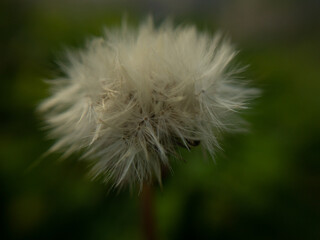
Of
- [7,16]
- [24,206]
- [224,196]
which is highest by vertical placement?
[7,16]

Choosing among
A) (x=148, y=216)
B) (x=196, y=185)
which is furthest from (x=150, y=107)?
(x=196, y=185)

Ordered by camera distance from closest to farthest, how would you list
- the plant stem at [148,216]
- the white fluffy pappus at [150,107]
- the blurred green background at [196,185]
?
the white fluffy pappus at [150,107], the plant stem at [148,216], the blurred green background at [196,185]

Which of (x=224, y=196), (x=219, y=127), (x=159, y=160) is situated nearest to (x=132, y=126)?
(x=159, y=160)

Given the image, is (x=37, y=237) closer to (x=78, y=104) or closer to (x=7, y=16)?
(x=78, y=104)

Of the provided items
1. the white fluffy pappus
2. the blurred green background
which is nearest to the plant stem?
the white fluffy pappus

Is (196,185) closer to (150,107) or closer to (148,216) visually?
(148,216)

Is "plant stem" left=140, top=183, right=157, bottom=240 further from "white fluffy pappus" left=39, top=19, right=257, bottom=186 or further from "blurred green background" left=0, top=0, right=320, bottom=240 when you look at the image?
"blurred green background" left=0, top=0, right=320, bottom=240

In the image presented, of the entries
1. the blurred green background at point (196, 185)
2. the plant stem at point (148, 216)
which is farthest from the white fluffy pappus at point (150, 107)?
the blurred green background at point (196, 185)

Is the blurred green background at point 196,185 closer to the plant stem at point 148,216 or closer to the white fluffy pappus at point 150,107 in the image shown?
the plant stem at point 148,216
